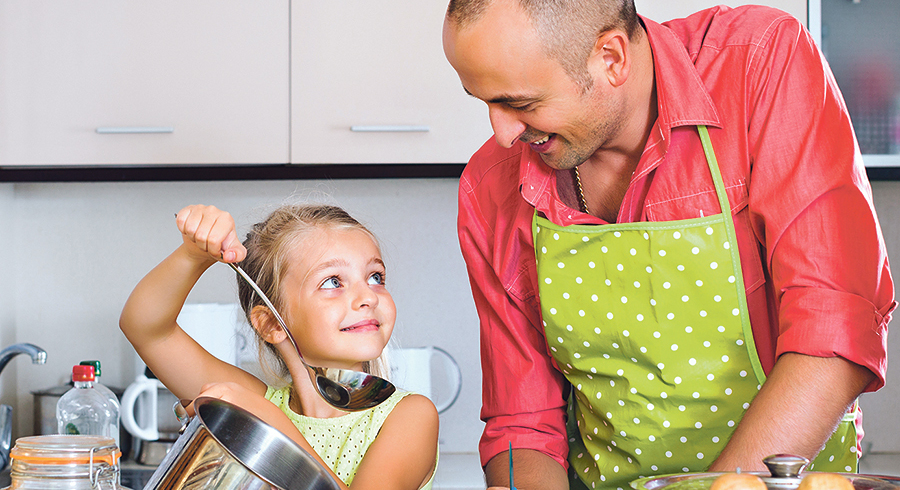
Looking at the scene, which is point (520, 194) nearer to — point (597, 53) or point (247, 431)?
point (597, 53)

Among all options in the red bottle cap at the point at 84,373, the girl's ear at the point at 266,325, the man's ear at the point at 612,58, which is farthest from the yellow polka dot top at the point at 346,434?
the red bottle cap at the point at 84,373

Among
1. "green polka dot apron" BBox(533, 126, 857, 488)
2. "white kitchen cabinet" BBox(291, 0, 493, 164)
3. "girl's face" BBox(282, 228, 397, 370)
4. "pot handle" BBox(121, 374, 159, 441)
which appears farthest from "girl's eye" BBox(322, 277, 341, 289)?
"pot handle" BBox(121, 374, 159, 441)

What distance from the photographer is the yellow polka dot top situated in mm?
1018

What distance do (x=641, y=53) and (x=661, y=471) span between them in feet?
1.72

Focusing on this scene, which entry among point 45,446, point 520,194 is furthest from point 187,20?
point 45,446

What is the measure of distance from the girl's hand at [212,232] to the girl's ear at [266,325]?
249 millimetres

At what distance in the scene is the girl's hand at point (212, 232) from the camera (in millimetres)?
852

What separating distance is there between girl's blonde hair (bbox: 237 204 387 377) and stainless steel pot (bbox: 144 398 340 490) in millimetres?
548

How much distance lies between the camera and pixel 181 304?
1.03 meters

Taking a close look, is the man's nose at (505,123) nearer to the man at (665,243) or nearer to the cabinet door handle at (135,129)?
the man at (665,243)

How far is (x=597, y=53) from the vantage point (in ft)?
2.90

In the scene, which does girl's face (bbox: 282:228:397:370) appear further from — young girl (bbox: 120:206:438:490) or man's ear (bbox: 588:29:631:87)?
man's ear (bbox: 588:29:631:87)

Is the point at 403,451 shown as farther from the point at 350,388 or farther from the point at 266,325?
the point at 266,325

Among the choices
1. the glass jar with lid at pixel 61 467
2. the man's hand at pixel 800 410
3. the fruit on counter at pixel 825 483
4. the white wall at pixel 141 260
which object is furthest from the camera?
the white wall at pixel 141 260
